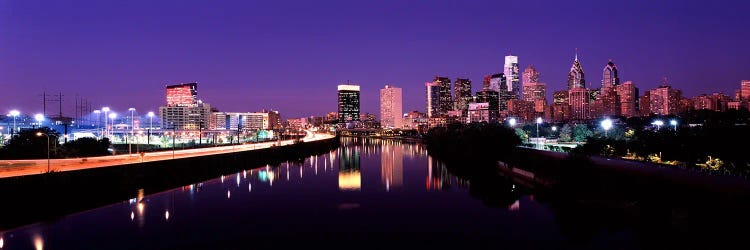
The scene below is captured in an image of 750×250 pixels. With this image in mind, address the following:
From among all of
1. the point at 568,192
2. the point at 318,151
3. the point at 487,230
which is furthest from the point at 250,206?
the point at 318,151

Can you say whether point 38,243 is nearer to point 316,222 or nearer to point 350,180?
point 316,222

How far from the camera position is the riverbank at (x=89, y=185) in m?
32.4

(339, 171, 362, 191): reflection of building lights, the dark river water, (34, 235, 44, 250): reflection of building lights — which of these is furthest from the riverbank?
(339, 171, 362, 191): reflection of building lights

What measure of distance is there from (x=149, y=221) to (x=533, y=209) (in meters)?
24.6

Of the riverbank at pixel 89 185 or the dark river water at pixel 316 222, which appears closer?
the dark river water at pixel 316 222

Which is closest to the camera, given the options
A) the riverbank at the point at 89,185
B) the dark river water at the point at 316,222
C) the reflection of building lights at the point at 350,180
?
the dark river water at the point at 316,222

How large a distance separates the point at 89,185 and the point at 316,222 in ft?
60.4

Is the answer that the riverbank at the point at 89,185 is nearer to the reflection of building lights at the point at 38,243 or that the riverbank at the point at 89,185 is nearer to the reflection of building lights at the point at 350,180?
the reflection of building lights at the point at 38,243

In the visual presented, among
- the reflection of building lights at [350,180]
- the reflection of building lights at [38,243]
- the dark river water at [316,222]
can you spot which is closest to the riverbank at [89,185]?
the dark river water at [316,222]

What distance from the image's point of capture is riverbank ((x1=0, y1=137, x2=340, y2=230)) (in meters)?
32.4

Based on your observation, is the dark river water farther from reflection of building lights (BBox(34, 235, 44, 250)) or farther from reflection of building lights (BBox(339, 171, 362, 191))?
reflection of building lights (BBox(339, 171, 362, 191))

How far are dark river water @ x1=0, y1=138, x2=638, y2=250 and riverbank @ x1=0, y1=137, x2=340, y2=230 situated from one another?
5.91 feet

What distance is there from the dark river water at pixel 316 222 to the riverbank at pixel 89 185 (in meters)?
1.80

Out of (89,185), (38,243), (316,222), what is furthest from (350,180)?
Answer: (38,243)
